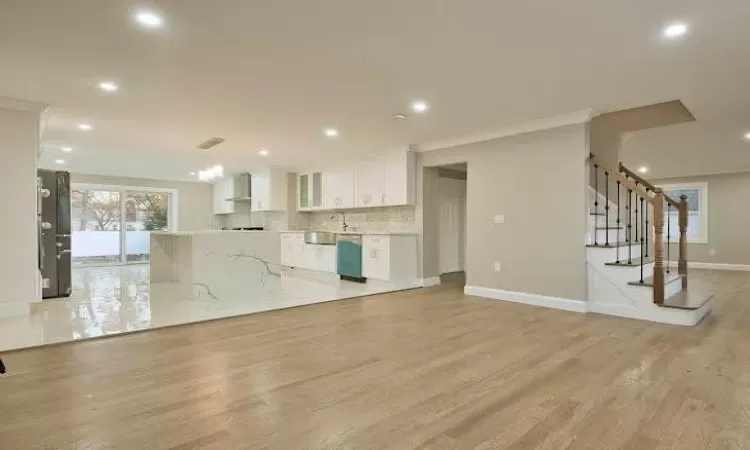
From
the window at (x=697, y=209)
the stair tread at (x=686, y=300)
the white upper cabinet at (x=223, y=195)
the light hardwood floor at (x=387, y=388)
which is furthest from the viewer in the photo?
the white upper cabinet at (x=223, y=195)

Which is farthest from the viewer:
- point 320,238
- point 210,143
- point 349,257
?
point 320,238

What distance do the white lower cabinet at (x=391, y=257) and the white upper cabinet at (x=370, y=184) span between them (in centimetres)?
76

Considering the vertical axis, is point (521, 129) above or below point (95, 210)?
above

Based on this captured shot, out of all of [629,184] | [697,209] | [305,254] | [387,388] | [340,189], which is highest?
[340,189]

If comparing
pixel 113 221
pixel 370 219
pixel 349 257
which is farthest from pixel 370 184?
pixel 113 221

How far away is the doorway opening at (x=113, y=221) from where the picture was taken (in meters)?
9.86

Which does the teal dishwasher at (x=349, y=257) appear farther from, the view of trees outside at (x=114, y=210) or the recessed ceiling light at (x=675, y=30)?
the view of trees outside at (x=114, y=210)

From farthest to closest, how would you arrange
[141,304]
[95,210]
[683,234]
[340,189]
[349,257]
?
[95,210]
[340,189]
[349,257]
[683,234]
[141,304]

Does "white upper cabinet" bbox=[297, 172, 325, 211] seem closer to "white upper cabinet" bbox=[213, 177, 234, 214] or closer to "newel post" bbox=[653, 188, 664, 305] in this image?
"white upper cabinet" bbox=[213, 177, 234, 214]

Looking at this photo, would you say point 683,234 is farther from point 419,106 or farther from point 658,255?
point 419,106

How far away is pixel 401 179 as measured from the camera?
6707 mm

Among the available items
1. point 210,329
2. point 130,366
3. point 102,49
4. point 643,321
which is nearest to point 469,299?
point 643,321

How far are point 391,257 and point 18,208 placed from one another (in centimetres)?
468

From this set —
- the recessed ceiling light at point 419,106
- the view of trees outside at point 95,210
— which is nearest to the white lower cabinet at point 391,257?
the recessed ceiling light at point 419,106
